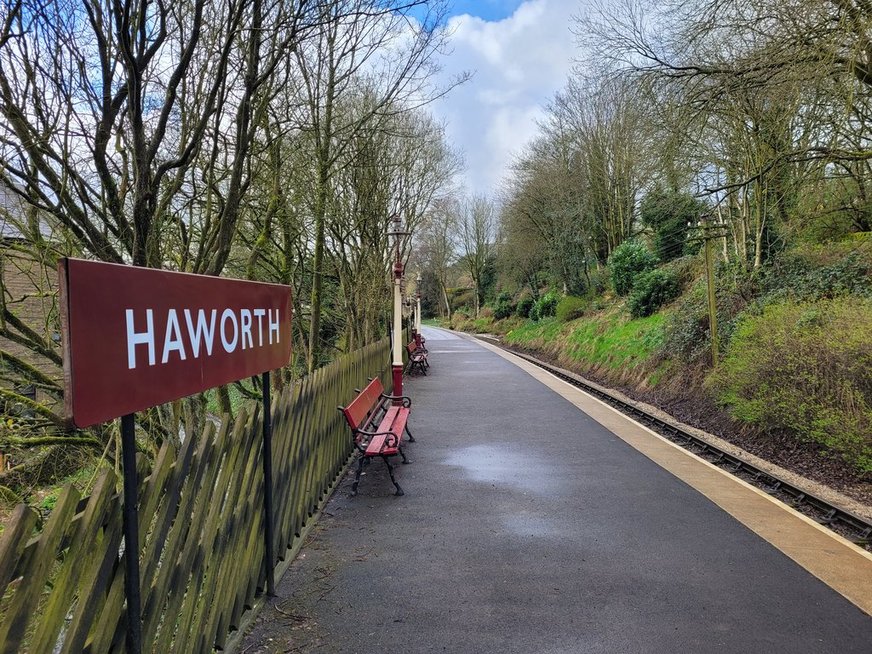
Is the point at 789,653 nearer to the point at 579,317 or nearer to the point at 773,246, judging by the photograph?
the point at 773,246

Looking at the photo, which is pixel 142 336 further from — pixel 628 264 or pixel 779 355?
pixel 628 264

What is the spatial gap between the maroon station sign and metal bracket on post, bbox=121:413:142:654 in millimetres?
153

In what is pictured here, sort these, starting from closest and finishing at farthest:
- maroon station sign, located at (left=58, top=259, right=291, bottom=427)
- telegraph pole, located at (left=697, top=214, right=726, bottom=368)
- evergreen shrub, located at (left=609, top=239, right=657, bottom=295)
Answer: maroon station sign, located at (left=58, top=259, right=291, bottom=427), telegraph pole, located at (left=697, top=214, right=726, bottom=368), evergreen shrub, located at (left=609, top=239, right=657, bottom=295)

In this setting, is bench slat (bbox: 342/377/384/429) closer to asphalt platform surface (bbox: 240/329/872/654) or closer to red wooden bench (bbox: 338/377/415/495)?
red wooden bench (bbox: 338/377/415/495)

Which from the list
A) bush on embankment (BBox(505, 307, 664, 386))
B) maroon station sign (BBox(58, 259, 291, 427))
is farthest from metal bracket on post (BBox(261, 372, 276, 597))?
bush on embankment (BBox(505, 307, 664, 386))

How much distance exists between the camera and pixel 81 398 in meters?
1.40

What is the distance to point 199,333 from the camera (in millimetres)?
2113

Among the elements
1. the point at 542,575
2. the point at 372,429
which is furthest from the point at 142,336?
the point at 372,429

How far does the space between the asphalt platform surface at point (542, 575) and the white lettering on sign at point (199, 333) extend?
1.81 meters

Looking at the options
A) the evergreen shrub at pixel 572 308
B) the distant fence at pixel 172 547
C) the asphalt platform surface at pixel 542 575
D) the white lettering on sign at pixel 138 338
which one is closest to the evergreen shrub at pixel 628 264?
the evergreen shrub at pixel 572 308

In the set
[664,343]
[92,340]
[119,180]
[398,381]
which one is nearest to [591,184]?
[664,343]

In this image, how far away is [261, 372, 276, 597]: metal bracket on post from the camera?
11.0 ft

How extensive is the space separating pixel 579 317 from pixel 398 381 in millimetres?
18030

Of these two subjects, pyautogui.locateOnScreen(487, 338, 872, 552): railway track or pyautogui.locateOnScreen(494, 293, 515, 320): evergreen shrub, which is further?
pyautogui.locateOnScreen(494, 293, 515, 320): evergreen shrub
